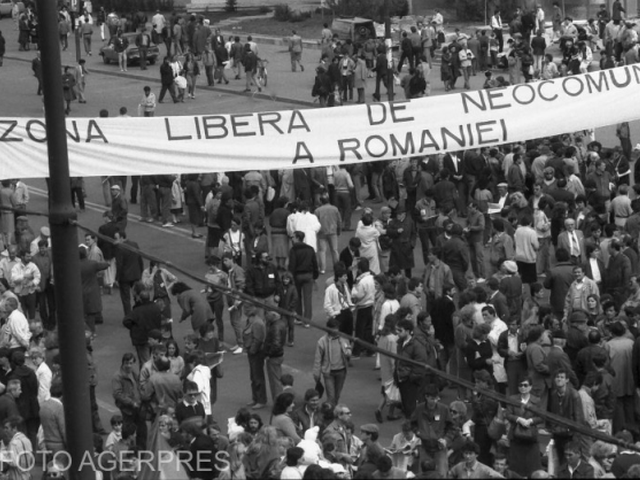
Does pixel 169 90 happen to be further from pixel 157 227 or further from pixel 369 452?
pixel 369 452

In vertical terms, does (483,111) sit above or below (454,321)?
above

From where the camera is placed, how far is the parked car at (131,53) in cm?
4371

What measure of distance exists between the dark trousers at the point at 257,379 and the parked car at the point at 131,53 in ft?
90.5

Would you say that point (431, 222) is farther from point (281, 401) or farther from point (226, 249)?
point (281, 401)

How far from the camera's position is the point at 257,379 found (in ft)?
56.5

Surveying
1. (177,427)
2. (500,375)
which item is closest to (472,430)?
(500,375)

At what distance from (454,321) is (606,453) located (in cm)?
455

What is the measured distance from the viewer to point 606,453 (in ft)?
41.3

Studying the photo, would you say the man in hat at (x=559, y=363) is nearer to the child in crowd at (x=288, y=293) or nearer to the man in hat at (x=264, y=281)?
the child in crowd at (x=288, y=293)

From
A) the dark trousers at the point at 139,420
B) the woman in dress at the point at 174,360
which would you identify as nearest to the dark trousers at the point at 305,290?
the woman in dress at the point at 174,360

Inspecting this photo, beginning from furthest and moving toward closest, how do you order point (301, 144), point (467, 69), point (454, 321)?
point (467, 69) → point (454, 321) → point (301, 144)

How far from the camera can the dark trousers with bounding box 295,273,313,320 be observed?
19812 millimetres

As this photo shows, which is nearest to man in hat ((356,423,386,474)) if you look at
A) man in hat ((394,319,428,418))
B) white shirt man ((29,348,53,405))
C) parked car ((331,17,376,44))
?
man in hat ((394,319,428,418))

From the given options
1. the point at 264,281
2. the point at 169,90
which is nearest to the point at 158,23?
the point at 169,90
